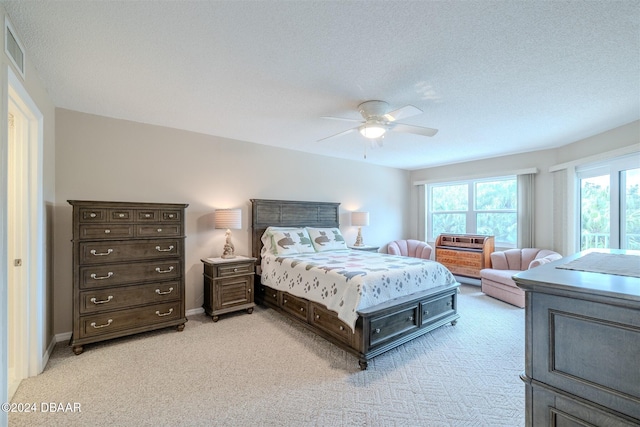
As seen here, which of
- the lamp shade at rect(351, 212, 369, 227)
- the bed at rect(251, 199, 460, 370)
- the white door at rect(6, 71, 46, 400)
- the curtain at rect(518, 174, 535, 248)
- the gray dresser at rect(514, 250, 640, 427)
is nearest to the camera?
the gray dresser at rect(514, 250, 640, 427)

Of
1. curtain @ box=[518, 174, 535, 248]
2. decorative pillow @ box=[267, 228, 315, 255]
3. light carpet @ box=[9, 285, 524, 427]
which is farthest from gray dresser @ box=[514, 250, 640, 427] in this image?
curtain @ box=[518, 174, 535, 248]

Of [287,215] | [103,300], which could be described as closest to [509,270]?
[287,215]

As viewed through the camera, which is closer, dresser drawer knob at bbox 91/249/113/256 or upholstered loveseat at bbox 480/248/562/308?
dresser drawer knob at bbox 91/249/113/256

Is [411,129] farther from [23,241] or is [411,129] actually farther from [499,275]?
[23,241]

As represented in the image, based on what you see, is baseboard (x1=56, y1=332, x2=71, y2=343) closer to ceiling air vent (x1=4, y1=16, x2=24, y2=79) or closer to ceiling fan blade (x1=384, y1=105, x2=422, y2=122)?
ceiling air vent (x1=4, y1=16, x2=24, y2=79)

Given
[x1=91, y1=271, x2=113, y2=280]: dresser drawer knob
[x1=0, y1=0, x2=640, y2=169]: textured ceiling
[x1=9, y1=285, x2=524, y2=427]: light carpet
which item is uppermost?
[x1=0, y1=0, x2=640, y2=169]: textured ceiling

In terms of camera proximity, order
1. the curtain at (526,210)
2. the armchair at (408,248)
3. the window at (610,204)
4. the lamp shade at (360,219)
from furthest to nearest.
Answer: the armchair at (408,248)
the lamp shade at (360,219)
the curtain at (526,210)
the window at (610,204)

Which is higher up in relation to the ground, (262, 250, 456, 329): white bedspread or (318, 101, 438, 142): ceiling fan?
(318, 101, 438, 142): ceiling fan

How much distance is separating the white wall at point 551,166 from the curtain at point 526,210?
0.25ft

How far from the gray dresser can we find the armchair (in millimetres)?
4795

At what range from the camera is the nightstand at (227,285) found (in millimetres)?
3600

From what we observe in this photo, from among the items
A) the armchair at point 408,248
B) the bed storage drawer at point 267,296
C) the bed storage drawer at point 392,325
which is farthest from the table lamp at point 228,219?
the armchair at point 408,248

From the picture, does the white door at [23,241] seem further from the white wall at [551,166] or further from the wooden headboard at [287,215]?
the white wall at [551,166]

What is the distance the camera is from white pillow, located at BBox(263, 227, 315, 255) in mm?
4105
